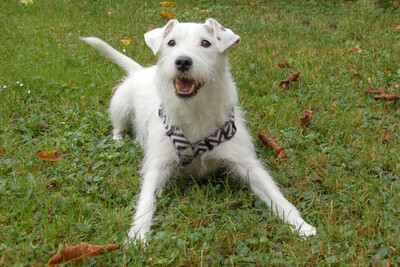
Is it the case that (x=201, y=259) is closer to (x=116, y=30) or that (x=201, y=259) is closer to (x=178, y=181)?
(x=178, y=181)

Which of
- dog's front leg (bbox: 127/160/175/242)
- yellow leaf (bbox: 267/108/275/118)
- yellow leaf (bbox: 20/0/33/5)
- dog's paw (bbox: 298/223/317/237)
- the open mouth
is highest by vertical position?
the open mouth

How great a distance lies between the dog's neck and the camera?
10.5 feet

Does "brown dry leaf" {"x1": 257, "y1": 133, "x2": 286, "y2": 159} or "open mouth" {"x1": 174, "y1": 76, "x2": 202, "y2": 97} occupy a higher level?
"open mouth" {"x1": 174, "y1": 76, "x2": 202, "y2": 97}

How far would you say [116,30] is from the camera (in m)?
7.33

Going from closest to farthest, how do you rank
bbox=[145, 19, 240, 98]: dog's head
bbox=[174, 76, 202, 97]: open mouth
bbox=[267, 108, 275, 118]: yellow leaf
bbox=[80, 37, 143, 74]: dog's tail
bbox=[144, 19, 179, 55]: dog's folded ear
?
bbox=[145, 19, 240, 98]: dog's head
bbox=[174, 76, 202, 97]: open mouth
bbox=[144, 19, 179, 55]: dog's folded ear
bbox=[267, 108, 275, 118]: yellow leaf
bbox=[80, 37, 143, 74]: dog's tail

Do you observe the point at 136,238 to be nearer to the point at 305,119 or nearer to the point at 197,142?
the point at 197,142

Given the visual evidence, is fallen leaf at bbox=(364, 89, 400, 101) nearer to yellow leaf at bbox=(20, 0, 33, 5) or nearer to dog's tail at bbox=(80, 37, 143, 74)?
dog's tail at bbox=(80, 37, 143, 74)

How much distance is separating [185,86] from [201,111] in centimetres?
27

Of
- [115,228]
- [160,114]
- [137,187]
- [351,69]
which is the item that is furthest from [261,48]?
[115,228]

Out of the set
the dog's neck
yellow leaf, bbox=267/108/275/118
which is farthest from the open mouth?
yellow leaf, bbox=267/108/275/118

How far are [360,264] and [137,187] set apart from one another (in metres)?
1.76

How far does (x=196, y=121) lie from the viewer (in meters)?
3.24

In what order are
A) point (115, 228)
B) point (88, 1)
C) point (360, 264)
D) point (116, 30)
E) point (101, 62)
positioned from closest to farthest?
point (360, 264) < point (115, 228) < point (101, 62) < point (116, 30) < point (88, 1)

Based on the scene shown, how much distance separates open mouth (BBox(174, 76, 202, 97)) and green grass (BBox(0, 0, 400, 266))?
0.73m
